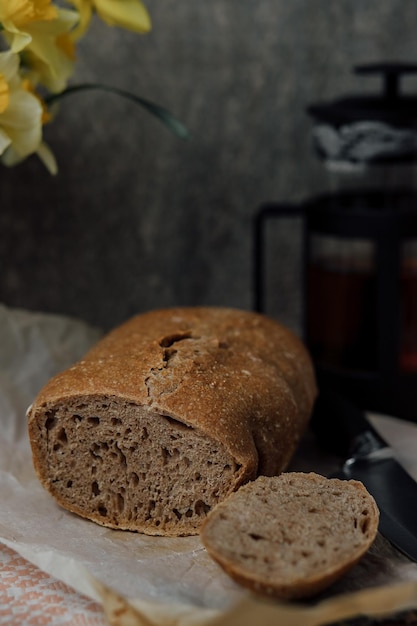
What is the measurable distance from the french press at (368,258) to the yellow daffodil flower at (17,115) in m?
0.63

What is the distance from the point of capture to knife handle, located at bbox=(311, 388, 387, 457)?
154 centimetres

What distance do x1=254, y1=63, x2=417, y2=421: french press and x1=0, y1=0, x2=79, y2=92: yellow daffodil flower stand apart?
1.85 ft

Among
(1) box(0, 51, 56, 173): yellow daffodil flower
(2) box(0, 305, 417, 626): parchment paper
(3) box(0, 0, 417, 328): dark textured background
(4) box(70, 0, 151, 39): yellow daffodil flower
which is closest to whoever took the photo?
(2) box(0, 305, 417, 626): parchment paper

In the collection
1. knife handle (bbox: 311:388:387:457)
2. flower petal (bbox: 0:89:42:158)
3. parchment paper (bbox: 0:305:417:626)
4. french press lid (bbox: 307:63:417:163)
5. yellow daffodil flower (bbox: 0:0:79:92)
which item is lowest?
knife handle (bbox: 311:388:387:457)

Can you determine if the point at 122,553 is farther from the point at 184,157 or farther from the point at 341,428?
the point at 184,157

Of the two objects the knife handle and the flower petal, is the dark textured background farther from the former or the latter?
the knife handle

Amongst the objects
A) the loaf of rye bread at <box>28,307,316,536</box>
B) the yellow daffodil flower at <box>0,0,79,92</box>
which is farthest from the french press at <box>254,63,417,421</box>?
the yellow daffodil flower at <box>0,0,79,92</box>

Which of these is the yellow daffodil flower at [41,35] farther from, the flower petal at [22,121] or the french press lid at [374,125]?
the french press lid at [374,125]

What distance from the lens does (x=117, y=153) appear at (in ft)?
7.09

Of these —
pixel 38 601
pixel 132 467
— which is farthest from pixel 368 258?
pixel 38 601

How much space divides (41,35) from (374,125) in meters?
0.68

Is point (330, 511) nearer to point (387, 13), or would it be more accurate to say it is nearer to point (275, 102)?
point (275, 102)

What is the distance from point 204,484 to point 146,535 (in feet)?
0.42

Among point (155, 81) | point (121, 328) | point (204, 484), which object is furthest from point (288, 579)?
point (155, 81)
